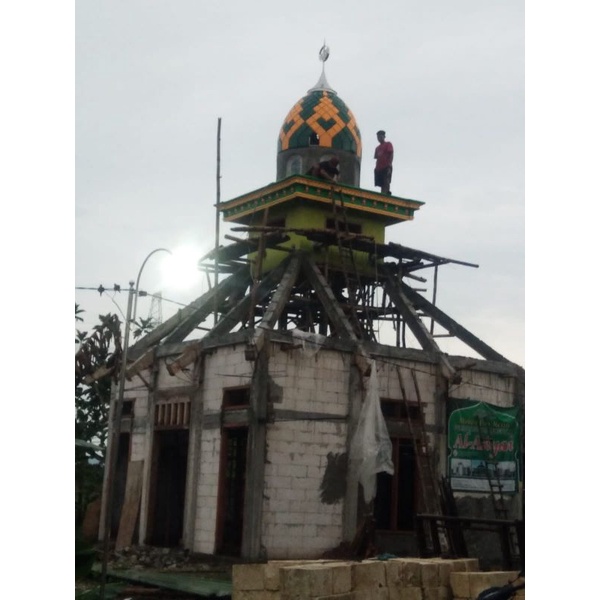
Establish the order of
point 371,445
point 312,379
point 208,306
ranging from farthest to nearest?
1. point 208,306
2. point 312,379
3. point 371,445

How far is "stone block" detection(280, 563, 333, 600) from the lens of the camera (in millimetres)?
9258

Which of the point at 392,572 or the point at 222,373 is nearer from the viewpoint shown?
the point at 392,572

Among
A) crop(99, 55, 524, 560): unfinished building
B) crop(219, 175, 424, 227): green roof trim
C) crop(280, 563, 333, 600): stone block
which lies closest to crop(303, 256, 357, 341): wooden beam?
crop(99, 55, 524, 560): unfinished building

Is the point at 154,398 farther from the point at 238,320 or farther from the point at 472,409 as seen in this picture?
the point at 472,409

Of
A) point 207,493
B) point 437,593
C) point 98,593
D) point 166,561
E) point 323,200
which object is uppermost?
point 323,200

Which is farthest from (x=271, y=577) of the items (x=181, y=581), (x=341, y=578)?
(x=181, y=581)

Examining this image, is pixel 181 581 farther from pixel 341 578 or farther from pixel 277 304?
pixel 277 304

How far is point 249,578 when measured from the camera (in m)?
9.78

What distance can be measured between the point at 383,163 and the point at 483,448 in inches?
199

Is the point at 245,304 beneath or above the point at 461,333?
above

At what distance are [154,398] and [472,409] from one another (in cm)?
566

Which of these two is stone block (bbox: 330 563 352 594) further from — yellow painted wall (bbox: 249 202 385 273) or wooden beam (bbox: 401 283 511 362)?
yellow painted wall (bbox: 249 202 385 273)
